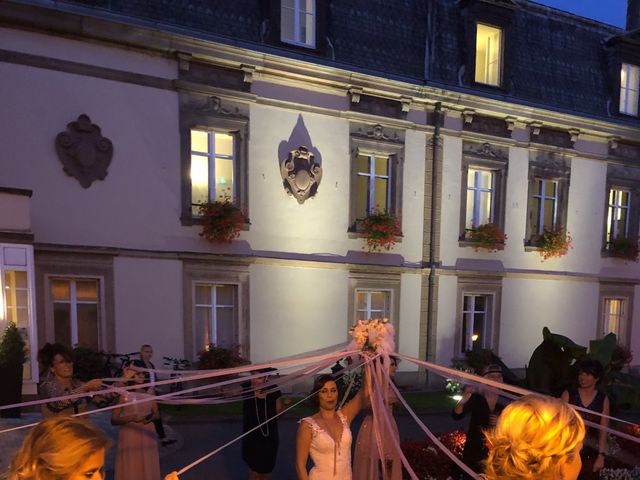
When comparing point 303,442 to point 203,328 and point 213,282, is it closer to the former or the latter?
point 213,282

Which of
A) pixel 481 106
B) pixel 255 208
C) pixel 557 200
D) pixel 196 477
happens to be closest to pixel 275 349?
pixel 255 208

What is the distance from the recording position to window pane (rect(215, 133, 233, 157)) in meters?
9.34

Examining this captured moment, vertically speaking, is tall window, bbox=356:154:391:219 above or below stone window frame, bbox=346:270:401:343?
above

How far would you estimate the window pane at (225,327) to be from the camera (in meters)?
9.48

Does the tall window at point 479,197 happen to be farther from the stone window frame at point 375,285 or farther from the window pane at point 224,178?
the window pane at point 224,178

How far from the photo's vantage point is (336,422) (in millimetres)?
3422

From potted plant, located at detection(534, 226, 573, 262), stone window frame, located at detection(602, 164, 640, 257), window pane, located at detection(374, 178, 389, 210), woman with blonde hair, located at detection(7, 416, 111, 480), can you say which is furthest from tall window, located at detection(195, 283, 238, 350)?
stone window frame, located at detection(602, 164, 640, 257)

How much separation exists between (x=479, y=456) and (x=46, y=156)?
8352mm

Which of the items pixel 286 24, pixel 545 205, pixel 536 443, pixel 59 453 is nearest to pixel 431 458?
pixel 536 443

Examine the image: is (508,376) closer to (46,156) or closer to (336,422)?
(336,422)

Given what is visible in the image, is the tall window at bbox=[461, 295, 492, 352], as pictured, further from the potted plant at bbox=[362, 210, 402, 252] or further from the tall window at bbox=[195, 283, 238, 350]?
the tall window at bbox=[195, 283, 238, 350]

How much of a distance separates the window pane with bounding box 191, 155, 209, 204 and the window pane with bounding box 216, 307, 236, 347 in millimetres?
2529

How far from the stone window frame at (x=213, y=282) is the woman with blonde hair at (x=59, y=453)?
7484mm

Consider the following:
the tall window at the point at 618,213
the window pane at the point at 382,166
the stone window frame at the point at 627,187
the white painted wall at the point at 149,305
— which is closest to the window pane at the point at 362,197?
the window pane at the point at 382,166
